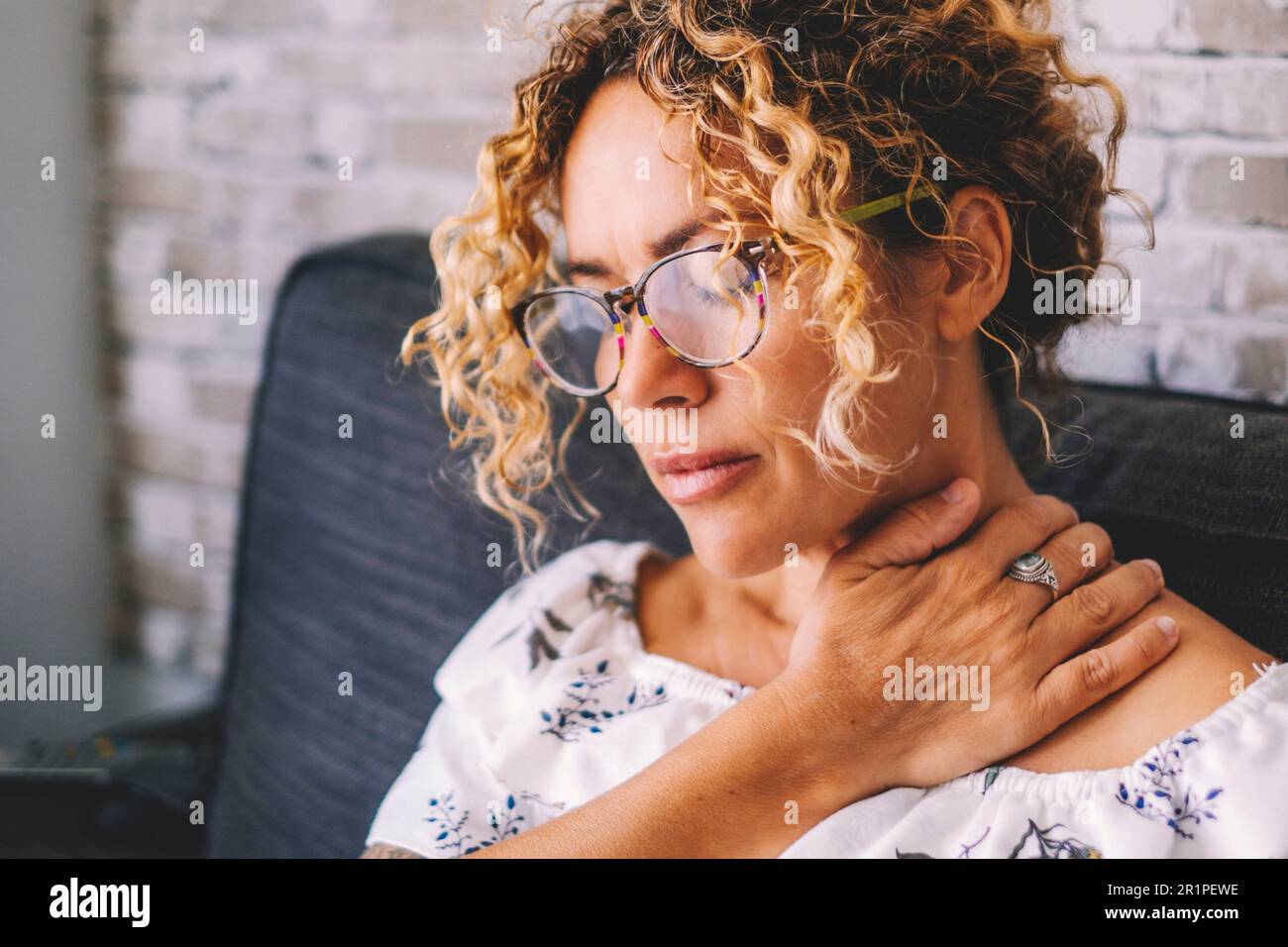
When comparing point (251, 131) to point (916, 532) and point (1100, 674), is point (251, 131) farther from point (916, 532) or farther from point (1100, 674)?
point (1100, 674)

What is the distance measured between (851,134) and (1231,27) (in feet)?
1.36

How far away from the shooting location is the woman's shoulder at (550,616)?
963 millimetres

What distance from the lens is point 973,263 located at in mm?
789

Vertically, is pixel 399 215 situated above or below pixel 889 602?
above

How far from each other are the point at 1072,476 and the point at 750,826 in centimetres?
44

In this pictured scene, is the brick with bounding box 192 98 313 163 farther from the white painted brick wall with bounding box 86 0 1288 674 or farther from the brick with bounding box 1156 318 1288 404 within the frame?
the brick with bounding box 1156 318 1288 404

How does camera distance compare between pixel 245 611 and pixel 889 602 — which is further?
pixel 245 611

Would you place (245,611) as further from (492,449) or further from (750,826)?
(750,826)

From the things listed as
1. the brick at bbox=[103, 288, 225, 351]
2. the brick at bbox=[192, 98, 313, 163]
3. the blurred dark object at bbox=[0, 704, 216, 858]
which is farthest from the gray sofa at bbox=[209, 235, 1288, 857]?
the brick at bbox=[103, 288, 225, 351]

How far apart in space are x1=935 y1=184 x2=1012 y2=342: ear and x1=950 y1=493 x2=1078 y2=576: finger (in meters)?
0.14

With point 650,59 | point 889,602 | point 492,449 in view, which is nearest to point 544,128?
point 650,59

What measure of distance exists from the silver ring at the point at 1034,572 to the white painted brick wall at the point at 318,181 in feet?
0.94

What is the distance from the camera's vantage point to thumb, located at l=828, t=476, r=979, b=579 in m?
0.79

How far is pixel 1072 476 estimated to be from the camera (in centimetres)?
94
